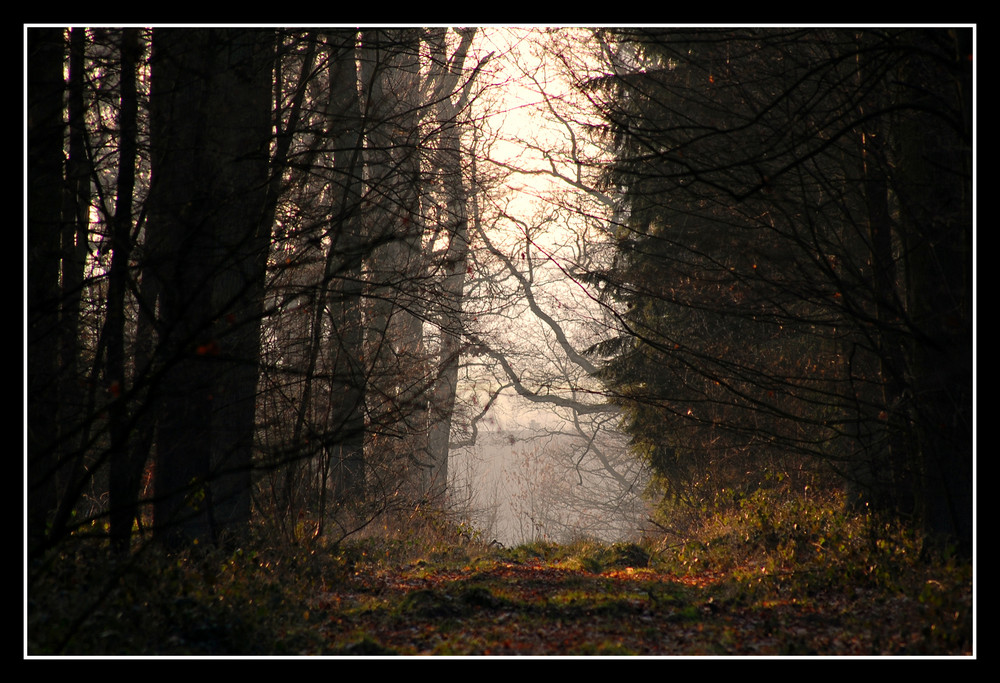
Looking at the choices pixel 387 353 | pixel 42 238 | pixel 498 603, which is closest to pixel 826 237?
pixel 498 603

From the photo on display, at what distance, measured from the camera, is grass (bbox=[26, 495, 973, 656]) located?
14.9 ft

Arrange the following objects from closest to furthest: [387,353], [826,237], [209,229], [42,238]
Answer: [42,238] < [209,229] < [826,237] < [387,353]

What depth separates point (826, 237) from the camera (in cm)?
843

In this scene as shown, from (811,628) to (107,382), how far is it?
217 inches

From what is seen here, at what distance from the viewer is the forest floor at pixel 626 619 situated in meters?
4.88

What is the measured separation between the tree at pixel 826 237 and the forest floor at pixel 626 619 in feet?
4.43

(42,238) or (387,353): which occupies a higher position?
(42,238)

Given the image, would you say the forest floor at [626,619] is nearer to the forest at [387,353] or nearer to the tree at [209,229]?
the forest at [387,353]

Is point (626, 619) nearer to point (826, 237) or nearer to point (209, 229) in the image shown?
point (209, 229)

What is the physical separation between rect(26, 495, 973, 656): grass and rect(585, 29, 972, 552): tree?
1.05 meters

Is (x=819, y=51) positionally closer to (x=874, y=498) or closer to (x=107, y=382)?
(x=874, y=498)

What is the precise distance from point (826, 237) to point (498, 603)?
553cm

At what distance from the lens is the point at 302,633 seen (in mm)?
5055
